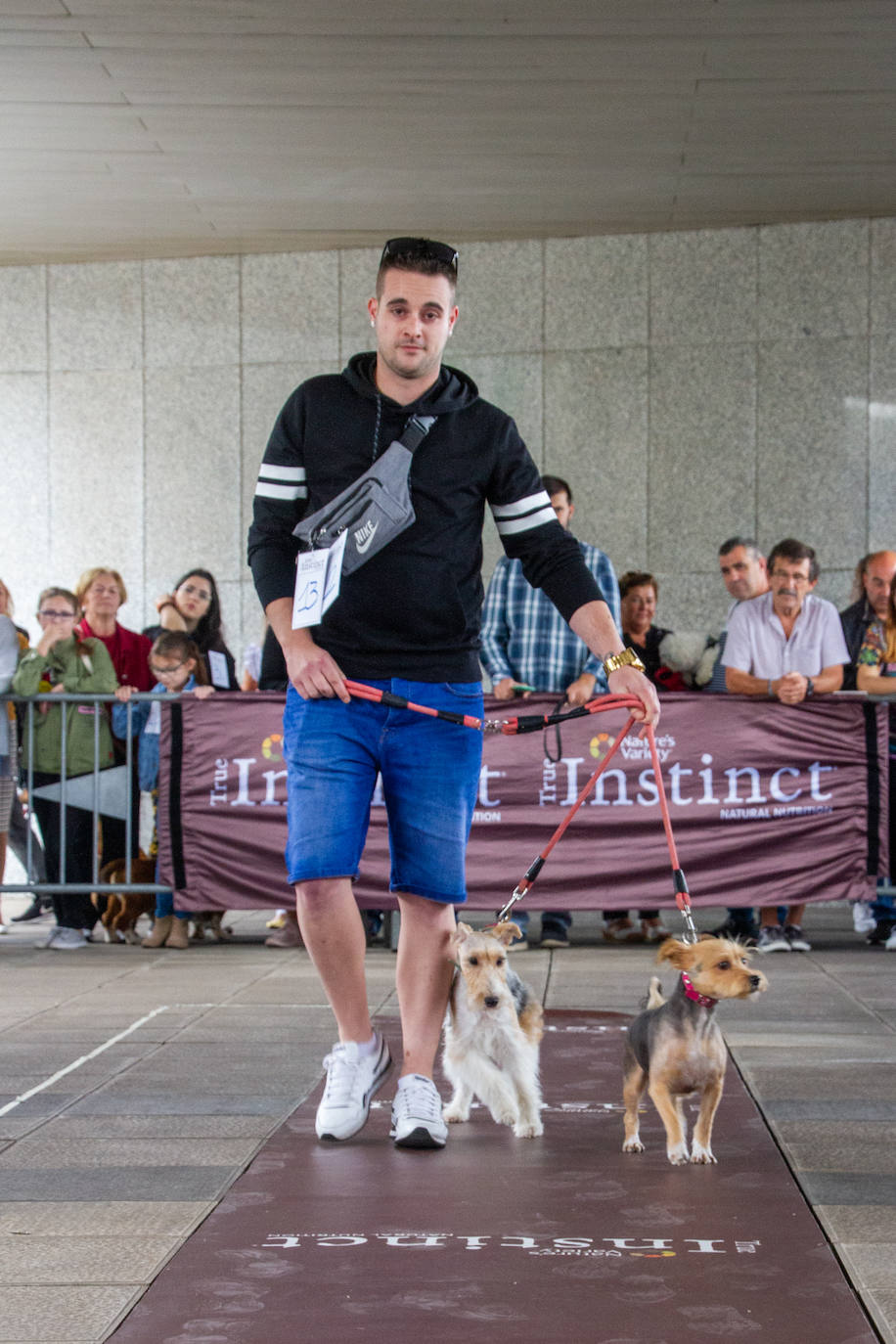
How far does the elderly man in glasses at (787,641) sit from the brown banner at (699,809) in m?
0.21

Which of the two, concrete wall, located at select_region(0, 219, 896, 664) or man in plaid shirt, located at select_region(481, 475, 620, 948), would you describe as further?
concrete wall, located at select_region(0, 219, 896, 664)

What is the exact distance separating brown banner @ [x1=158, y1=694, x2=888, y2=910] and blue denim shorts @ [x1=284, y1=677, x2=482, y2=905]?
4.24 m

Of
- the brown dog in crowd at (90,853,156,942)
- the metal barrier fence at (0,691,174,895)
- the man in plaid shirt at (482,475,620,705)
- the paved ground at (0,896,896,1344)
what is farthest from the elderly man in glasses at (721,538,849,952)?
the brown dog in crowd at (90,853,156,942)

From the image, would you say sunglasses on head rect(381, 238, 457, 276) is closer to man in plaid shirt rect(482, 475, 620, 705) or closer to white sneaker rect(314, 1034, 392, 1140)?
white sneaker rect(314, 1034, 392, 1140)

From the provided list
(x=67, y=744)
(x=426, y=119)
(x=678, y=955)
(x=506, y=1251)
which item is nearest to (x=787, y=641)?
(x=67, y=744)

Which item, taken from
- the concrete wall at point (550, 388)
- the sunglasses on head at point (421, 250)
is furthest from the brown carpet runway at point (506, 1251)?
the concrete wall at point (550, 388)

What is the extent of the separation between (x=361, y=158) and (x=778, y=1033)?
7.31m

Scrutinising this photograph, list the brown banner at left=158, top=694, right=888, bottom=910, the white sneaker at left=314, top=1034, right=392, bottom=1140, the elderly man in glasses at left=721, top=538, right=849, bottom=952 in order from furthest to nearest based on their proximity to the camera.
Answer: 1. the elderly man in glasses at left=721, top=538, right=849, bottom=952
2. the brown banner at left=158, top=694, right=888, bottom=910
3. the white sneaker at left=314, top=1034, right=392, bottom=1140

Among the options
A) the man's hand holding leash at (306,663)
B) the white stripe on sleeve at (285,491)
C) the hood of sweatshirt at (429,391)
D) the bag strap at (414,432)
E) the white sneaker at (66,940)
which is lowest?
the white sneaker at (66,940)

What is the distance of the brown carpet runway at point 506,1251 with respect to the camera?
107 inches

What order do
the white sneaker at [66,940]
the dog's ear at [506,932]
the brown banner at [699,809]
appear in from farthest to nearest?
the white sneaker at [66,940]
the brown banner at [699,809]
the dog's ear at [506,932]

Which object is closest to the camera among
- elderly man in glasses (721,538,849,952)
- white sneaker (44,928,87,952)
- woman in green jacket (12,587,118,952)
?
elderly man in glasses (721,538,849,952)

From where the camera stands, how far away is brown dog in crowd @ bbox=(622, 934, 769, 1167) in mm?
3842

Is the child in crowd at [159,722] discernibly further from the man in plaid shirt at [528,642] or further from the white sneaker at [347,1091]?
the white sneaker at [347,1091]
